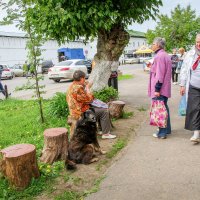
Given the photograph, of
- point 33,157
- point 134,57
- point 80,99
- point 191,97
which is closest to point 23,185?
point 33,157

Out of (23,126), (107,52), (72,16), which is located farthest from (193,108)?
(107,52)

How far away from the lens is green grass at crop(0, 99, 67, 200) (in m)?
4.20

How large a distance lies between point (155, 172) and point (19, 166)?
77.9 inches

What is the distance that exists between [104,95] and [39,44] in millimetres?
2697

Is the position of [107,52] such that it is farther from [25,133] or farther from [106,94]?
[25,133]

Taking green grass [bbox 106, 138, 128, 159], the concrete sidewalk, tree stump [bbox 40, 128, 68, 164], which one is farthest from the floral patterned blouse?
the concrete sidewalk

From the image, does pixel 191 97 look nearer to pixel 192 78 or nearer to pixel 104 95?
pixel 192 78

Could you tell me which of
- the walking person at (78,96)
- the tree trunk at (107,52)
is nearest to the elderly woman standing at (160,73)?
the walking person at (78,96)

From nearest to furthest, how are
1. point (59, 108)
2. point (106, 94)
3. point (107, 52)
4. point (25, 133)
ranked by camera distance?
1. point (25, 133)
2. point (59, 108)
3. point (106, 94)
4. point (107, 52)

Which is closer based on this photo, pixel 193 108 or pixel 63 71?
pixel 193 108

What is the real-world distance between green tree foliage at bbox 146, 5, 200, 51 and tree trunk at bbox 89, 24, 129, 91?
58.1ft

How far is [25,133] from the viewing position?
7.20 metres

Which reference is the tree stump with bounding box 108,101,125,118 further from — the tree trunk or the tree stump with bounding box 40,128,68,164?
the tree stump with bounding box 40,128,68,164

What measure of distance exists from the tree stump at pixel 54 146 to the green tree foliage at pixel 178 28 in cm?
2266
